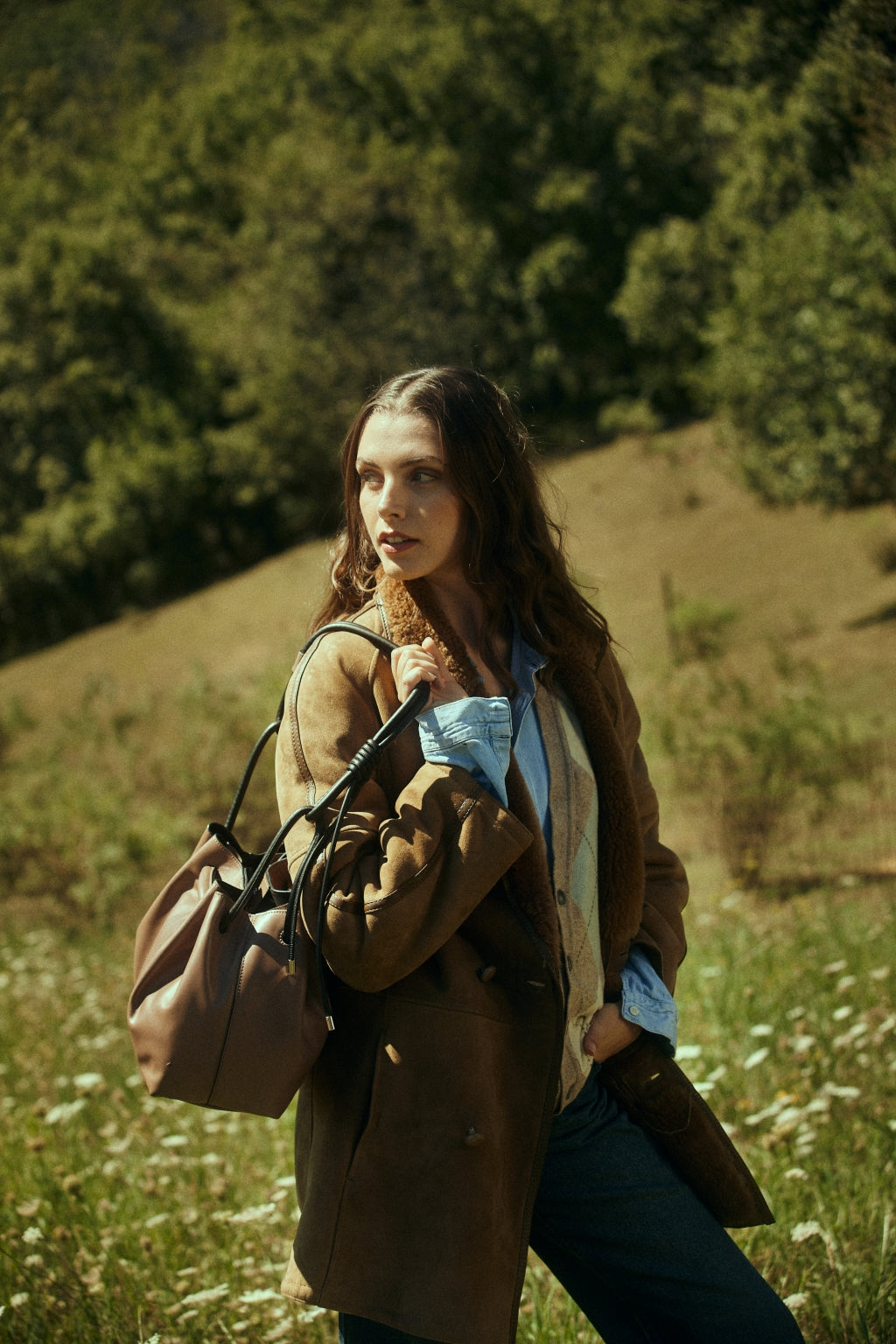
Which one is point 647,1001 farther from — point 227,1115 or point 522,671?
point 227,1115

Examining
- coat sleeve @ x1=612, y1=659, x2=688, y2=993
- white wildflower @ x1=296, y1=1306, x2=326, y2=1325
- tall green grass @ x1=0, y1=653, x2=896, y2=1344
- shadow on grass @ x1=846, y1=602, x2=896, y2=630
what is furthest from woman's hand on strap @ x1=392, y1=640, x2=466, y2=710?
shadow on grass @ x1=846, y1=602, x2=896, y2=630

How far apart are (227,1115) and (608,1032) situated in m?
2.30

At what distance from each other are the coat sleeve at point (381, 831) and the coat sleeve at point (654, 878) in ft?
1.45

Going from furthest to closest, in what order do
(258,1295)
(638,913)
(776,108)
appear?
1. (776,108)
2. (258,1295)
3. (638,913)

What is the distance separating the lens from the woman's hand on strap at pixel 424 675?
171 centimetres

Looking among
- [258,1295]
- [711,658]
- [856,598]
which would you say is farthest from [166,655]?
[258,1295]

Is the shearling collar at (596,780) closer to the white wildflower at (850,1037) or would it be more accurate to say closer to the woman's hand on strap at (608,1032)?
the woman's hand on strap at (608,1032)

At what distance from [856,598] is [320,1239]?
742 inches

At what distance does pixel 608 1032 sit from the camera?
6.18 feet

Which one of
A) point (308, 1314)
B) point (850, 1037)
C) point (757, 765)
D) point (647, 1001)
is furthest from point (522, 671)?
point (757, 765)

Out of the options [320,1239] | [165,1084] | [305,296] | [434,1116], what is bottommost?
[305,296]

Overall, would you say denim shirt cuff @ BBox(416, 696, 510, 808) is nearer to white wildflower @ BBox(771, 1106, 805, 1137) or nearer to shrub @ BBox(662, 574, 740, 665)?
white wildflower @ BBox(771, 1106, 805, 1137)

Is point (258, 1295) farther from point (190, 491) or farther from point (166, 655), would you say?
point (190, 491)

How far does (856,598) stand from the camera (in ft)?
63.0
